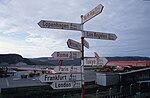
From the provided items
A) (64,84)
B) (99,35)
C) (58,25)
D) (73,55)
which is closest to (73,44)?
(73,55)

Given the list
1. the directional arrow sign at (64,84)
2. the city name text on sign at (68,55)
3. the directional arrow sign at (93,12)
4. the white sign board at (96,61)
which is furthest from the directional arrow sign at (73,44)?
the directional arrow sign at (64,84)

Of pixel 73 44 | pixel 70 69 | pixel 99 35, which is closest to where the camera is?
pixel 73 44

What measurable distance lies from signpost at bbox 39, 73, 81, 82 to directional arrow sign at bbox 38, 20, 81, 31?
4.81 ft

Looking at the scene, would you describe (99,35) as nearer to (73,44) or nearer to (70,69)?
(73,44)

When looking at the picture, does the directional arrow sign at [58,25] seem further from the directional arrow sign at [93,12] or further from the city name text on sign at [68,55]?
the city name text on sign at [68,55]

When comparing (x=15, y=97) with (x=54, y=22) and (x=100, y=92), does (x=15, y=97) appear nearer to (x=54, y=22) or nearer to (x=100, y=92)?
(x=100, y=92)

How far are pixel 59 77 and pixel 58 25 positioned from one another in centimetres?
160

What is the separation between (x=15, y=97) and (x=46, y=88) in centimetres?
664

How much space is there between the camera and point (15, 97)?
850 inches

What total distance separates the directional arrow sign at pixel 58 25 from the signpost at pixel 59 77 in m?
1.47

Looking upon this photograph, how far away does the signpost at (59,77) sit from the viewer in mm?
5917

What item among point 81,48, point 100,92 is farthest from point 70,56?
point 100,92

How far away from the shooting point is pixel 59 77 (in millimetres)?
6094

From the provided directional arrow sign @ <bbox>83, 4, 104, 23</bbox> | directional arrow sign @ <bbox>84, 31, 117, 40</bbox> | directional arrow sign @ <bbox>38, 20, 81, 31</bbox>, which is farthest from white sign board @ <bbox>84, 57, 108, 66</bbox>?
directional arrow sign @ <bbox>83, 4, 104, 23</bbox>
